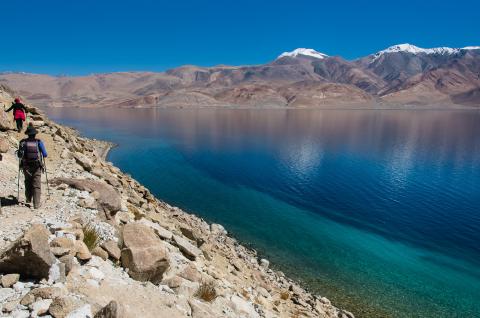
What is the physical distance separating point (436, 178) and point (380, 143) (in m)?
32.6

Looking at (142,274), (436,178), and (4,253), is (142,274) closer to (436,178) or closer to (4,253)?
(4,253)

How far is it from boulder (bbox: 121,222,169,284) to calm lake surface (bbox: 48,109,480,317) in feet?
36.9

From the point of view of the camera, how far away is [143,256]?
28.6ft

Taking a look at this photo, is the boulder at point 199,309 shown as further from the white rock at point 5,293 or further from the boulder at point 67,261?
the white rock at point 5,293

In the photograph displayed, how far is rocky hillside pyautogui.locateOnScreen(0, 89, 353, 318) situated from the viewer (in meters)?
6.41

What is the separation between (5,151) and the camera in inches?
601

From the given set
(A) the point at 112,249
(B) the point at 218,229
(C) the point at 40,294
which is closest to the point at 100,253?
(A) the point at 112,249

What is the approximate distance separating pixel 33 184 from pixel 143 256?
3.95 meters

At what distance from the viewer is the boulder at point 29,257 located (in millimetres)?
6469

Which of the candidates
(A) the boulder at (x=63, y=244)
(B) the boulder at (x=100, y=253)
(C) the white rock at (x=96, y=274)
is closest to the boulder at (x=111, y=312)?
(C) the white rock at (x=96, y=274)

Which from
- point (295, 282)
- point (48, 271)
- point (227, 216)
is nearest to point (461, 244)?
point (295, 282)

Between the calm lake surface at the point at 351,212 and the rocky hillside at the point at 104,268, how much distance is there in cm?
471

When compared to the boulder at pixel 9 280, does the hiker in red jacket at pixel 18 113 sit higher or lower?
higher

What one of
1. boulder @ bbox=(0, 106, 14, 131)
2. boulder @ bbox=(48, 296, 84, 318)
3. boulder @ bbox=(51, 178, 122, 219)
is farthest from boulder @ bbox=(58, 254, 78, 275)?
boulder @ bbox=(0, 106, 14, 131)
